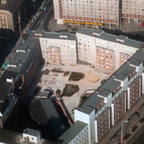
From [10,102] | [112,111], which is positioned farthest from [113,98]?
[10,102]

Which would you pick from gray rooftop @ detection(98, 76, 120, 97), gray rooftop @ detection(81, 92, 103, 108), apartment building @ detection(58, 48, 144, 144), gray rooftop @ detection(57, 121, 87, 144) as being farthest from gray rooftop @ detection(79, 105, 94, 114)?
gray rooftop @ detection(98, 76, 120, 97)

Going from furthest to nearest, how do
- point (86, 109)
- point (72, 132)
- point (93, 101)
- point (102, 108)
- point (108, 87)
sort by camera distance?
1. point (108, 87)
2. point (102, 108)
3. point (93, 101)
4. point (86, 109)
5. point (72, 132)

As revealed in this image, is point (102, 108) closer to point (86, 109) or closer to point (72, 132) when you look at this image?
point (86, 109)

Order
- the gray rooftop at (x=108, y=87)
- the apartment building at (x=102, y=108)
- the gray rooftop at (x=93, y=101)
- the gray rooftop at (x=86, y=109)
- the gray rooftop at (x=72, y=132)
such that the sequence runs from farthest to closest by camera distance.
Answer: the gray rooftop at (x=108, y=87), the gray rooftop at (x=93, y=101), the apartment building at (x=102, y=108), the gray rooftop at (x=86, y=109), the gray rooftop at (x=72, y=132)

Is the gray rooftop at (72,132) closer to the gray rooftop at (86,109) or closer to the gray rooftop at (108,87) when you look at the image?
the gray rooftop at (86,109)

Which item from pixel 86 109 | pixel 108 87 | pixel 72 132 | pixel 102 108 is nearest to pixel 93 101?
pixel 102 108

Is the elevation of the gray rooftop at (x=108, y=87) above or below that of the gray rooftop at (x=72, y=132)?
above

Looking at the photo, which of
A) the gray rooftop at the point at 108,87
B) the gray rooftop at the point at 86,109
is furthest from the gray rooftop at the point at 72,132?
the gray rooftop at the point at 108,87

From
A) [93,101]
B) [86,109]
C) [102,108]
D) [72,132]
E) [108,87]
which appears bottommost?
[72,132]

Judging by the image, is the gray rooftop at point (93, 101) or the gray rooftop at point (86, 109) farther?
the gray rooftop at point (93, 101)

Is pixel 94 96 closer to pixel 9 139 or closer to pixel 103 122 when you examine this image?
pixel 103 122
